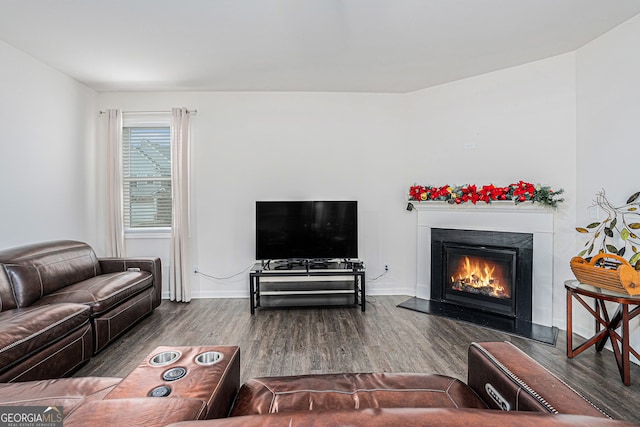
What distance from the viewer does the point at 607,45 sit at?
2.81 m

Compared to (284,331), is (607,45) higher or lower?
higher

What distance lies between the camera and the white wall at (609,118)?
2.59 m

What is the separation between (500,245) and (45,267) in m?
4.60

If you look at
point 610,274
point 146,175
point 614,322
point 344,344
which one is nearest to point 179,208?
point 146,175

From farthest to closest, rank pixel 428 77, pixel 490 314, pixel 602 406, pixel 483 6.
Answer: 1. pixel 428 77
2. pixel 490 314
3. pixel 483 6
4. pixel 602 406

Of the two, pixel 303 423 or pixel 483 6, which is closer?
pixel 303 423

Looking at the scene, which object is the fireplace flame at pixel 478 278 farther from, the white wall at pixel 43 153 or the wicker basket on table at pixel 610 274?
the white wall at pixel 43 153

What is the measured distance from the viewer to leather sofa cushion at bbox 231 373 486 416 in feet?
3.93

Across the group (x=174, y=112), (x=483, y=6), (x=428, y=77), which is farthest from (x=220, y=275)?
(x=483, y=6)

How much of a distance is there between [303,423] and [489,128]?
3978 millimetres

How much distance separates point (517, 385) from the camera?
1077 mm

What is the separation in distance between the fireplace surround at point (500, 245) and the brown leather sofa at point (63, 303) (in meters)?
→ 3.08

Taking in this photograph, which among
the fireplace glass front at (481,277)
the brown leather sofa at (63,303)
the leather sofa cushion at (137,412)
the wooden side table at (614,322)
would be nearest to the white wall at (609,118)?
the wooden side table at (614,322)

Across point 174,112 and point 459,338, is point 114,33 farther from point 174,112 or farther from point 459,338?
point 459,338
